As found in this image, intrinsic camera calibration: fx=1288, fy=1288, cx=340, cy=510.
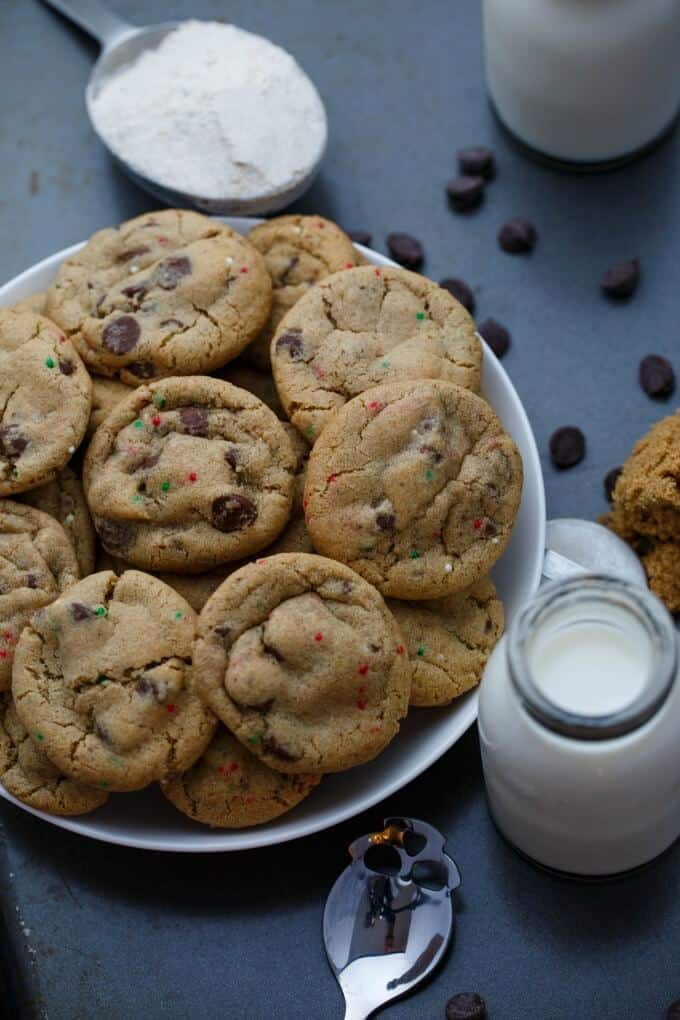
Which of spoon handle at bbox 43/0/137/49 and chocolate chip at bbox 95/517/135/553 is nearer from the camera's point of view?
chocolate chip at bbox 95/517/135/553

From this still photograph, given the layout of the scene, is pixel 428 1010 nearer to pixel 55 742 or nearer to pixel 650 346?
pixel 55 742

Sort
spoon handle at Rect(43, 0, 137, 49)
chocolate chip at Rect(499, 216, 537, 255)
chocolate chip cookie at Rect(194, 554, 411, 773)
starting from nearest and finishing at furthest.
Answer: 1. chocolate chip cookie at Rect(194, 554, 411, 773)
2. chocolate chip at Rect(499, 216, 537, 255)
3. spoon handle at Rect(43, 0, 137, 49)

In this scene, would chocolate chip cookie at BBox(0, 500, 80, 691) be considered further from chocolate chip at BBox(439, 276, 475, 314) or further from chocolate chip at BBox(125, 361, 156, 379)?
chocolate chip at BBox(439, 276, 475, 314)

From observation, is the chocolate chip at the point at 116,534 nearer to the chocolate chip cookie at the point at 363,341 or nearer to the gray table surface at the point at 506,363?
the chocolate chip cookie at the point at 363,341

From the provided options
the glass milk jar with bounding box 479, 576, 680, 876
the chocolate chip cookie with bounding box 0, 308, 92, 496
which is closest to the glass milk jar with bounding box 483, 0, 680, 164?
the chocolate chip cookie with bounding box 0, 308, 92, 496

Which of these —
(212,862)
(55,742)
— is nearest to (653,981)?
(212,862)

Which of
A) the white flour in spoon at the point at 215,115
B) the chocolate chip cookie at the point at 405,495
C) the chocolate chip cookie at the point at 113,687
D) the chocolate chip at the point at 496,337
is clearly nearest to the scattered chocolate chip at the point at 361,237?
the white flour in spoon at the point at 215,115

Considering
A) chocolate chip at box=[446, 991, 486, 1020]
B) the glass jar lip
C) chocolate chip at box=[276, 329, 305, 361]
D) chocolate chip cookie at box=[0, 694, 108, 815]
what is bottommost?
chocolate chip at box=[446, 991, 486, 1020]
